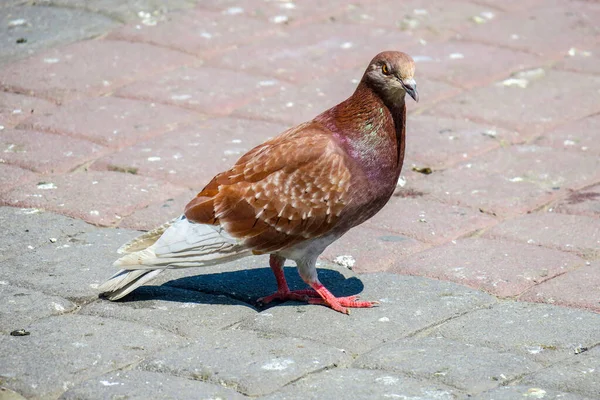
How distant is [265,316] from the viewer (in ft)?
12.5

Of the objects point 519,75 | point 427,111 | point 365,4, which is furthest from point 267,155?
point 365,4

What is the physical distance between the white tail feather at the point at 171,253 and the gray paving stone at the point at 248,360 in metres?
0.35

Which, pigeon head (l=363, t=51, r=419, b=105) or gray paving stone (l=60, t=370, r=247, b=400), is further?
pigeon head (l=363, t=51, r=419, b=105)

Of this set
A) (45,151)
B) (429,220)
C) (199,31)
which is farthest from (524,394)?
(199,31)

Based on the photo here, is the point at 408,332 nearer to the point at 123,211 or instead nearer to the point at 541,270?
the point at 541,270

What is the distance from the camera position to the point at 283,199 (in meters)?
3.87

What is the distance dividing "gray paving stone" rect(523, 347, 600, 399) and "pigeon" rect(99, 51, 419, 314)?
0.85m

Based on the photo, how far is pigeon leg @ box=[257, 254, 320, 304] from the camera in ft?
13.1

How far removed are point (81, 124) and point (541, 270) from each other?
9.09 ft

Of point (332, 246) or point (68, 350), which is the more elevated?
point (68, 350)

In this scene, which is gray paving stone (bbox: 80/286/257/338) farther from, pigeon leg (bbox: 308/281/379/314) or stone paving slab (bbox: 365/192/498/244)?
stone paving slab (bbox: 365/192/498/244)

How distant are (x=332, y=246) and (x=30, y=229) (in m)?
1.37

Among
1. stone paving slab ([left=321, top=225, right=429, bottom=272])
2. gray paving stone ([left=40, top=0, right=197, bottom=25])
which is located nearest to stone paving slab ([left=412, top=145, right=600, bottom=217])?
stone paving slab ([left=321, top=225, right=429, bottom=272])

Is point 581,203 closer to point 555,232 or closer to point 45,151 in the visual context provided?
point 555,232
